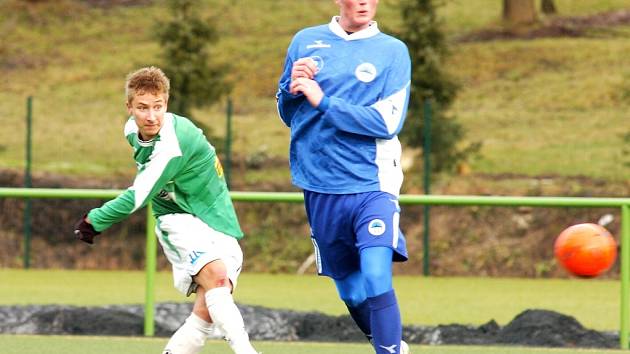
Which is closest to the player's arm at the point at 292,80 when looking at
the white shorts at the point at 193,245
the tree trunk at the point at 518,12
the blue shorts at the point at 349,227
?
the blue shorts at the point at 349,227

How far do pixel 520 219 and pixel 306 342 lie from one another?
8.46 m

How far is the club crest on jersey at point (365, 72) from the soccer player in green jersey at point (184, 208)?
84 cm

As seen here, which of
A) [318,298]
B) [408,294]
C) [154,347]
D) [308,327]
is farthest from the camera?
[408,294]

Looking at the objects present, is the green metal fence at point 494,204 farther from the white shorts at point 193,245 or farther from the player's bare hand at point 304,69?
the player's bare hand at point 304,69

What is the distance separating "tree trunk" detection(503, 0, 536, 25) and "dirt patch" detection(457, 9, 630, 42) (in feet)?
0.65

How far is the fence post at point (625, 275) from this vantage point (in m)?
9.33

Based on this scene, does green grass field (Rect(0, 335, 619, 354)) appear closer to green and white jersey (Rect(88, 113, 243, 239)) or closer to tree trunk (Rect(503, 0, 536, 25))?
green and white jersey (Rect(88, 113, 243, 239))

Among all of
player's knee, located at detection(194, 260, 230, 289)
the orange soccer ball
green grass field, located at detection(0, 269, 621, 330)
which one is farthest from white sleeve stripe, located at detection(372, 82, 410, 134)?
green grass field, located at detection(0, 269, 621, 330)

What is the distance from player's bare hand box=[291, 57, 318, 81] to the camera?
6.52 m

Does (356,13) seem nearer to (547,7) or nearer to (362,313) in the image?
(362,313)

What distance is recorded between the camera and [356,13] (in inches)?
260

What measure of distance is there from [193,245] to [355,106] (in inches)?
43.0

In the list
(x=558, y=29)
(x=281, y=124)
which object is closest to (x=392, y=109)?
(x=281, y=124)

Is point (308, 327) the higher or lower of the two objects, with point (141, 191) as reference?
lower
